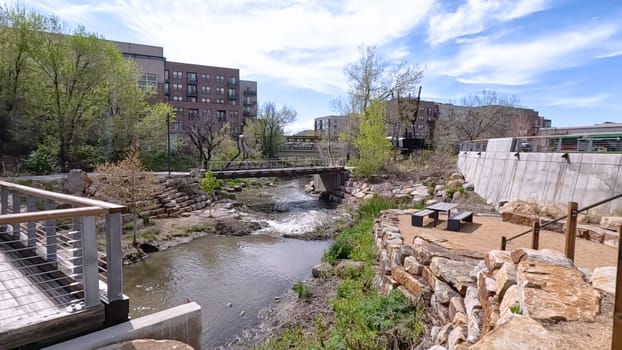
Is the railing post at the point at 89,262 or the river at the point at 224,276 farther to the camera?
the river at the point at 224,276

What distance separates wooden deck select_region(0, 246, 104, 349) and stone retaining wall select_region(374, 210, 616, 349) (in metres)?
3.25

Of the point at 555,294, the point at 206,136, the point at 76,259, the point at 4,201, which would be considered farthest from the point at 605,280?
the point at 206,136

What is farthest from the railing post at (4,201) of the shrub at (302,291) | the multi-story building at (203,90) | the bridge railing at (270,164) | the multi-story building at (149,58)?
the multi-story building at (203,90)

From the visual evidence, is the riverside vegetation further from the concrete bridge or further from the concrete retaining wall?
the concrete bridge

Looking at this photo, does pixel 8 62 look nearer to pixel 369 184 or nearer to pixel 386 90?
pixel 369 184

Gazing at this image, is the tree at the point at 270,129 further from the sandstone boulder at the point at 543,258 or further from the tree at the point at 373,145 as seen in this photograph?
the sandstone boulder at the point at 543,258

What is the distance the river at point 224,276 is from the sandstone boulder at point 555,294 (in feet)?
17.2

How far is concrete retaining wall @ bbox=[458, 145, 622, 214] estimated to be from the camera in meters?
8.29

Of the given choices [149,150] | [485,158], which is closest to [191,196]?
[149,150]

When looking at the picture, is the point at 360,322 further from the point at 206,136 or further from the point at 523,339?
the point at 206,136

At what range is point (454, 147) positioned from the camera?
26234 mm

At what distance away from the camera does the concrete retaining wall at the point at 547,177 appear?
829 cm

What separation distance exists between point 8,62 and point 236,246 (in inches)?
594

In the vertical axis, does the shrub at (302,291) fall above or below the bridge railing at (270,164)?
below
